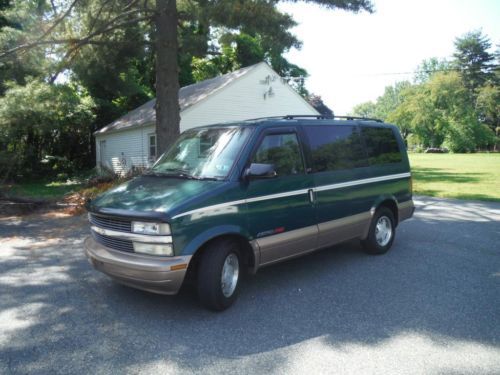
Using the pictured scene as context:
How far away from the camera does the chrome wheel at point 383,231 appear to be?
21.1 feet

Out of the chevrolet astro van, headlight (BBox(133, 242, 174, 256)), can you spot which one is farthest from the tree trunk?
headlight (BBox(133, 242, 174, 256))

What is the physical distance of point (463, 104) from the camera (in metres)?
68.2

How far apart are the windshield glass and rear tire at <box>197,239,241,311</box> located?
827mm

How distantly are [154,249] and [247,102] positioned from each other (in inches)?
713

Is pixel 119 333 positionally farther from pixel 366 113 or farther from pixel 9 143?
pixel 366 113

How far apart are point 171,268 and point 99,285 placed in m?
1.83

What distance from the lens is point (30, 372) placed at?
124 inches

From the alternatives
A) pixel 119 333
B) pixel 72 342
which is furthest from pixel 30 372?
pixel 119 333

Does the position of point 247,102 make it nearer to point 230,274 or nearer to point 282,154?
point 282,154

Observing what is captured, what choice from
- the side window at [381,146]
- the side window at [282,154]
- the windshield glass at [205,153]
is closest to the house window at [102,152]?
the windshield glass at [205,153]

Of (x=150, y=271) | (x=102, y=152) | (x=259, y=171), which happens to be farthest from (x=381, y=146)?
(x=102, y=152)

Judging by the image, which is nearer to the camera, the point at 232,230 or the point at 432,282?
the point at 232,230

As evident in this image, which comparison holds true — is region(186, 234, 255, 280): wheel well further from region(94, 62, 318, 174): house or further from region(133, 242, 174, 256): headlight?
region(94, 62, 318, 174): house

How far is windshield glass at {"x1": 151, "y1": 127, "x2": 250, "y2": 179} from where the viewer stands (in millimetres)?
4570
